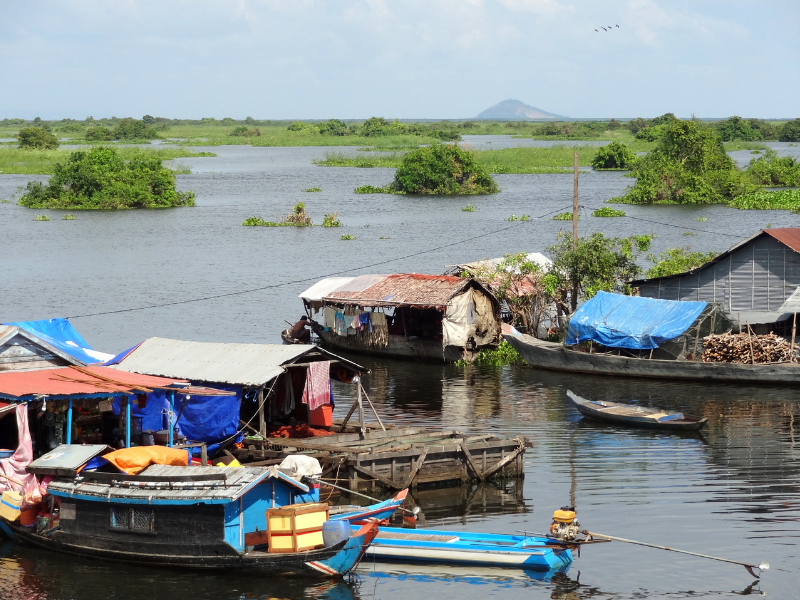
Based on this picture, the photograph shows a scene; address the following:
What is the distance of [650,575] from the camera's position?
58.2 ft

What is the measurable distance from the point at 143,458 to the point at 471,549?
5956 millimetres

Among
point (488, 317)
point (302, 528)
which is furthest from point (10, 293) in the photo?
point (302, 528)

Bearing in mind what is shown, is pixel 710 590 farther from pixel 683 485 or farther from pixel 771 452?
pixel 771 452

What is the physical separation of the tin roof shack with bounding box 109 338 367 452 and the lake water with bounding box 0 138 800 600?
12.0ft

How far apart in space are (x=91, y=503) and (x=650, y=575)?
9.43 metres

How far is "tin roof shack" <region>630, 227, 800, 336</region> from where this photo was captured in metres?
32.8

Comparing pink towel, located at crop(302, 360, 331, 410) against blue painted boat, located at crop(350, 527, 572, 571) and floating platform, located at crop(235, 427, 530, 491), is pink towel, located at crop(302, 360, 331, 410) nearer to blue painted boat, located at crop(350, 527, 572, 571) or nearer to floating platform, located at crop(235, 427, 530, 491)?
floating platform, located at crop(235, 427, 530, 491)

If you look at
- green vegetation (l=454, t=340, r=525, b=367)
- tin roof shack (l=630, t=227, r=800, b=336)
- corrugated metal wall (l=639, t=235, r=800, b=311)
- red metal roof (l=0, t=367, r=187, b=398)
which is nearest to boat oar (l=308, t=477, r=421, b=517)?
red metal roof (l=0, t=367, r=187, b=398)

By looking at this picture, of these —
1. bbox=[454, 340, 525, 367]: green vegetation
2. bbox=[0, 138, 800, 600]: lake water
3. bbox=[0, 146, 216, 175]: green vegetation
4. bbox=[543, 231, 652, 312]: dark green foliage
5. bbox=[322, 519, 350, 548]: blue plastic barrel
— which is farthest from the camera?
bbox=[0, 146, 216, 175]: green vegetation

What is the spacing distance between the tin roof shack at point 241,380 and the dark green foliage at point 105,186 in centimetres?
5911

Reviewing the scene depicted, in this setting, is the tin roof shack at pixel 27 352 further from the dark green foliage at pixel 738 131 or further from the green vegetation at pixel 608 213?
the dark green foliage at pixel 738 131

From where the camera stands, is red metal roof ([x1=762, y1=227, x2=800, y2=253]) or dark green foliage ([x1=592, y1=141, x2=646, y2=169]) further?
dark green foliage ([x1=592, y1=141, x2=646, y2=169])

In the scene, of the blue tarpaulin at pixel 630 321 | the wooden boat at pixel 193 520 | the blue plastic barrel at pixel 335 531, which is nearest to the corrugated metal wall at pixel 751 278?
the blue tarpaulin at pixel 630 321

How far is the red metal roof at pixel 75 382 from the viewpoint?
66.1 ft
